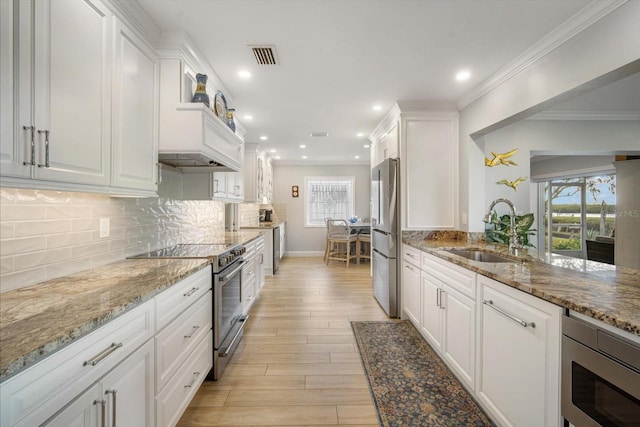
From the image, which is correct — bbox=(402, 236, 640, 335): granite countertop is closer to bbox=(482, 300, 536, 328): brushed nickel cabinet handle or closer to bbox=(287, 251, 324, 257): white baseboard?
bbox=(482, 300, 536, 328): brushed nickel cabinet handle

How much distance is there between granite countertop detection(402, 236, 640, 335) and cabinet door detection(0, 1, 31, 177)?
2.04 meters

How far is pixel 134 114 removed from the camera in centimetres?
162

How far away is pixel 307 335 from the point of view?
8.86ft

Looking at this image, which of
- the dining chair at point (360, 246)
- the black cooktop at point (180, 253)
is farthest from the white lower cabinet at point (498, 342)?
the dining chair at point (360, 246)

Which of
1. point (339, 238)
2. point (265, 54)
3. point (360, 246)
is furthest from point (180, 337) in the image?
point (360, 246)

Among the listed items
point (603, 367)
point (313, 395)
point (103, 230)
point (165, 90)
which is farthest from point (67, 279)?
point (603, 367)

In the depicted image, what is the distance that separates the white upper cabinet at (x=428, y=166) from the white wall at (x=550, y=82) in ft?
0.39

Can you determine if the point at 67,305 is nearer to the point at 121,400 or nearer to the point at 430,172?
the point at 121,400

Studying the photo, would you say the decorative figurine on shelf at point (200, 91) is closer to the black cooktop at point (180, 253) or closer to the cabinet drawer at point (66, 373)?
the black cooktop at point (180, 253)

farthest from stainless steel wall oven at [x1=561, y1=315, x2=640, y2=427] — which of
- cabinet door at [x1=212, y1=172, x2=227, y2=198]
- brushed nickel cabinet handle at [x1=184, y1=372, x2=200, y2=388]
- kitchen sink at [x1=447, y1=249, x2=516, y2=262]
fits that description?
cabinet door at [x1=212, y1=172, x2=227, y2=198]

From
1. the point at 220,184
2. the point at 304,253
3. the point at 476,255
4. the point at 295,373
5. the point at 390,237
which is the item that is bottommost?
the point at 295,373

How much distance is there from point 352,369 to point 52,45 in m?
2.53

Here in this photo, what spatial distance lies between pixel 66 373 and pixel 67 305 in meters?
0.30

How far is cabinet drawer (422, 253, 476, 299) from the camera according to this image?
5.79ft
